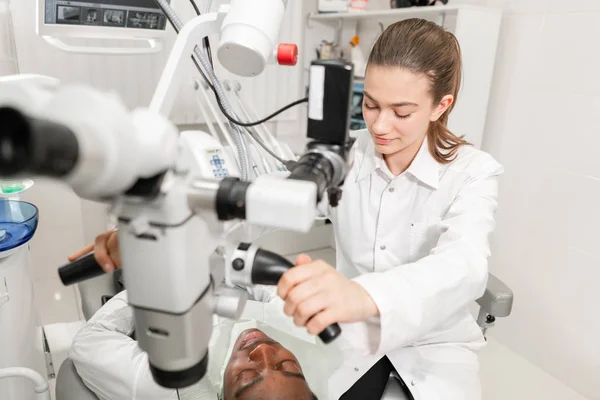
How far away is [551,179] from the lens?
1827 mm

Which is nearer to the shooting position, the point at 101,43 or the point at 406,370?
the point at 406,370

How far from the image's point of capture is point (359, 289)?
0.57 metres

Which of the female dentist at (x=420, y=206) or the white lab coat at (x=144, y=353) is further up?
the female dentist at (x=420, y=206)

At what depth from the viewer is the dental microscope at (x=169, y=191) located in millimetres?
327

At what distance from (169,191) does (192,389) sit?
100 cm

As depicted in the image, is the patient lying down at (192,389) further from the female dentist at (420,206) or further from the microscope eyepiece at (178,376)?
the microscope eyepiece at (178,376)

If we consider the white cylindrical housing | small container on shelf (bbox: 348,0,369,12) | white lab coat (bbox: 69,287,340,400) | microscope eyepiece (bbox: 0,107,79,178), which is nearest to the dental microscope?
microscope eyepiece (bbox: 0,107,79,178)

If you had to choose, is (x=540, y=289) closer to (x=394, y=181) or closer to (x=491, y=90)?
(x=491, y=90)

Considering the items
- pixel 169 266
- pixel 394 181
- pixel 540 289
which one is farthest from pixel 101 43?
pixel 540 289

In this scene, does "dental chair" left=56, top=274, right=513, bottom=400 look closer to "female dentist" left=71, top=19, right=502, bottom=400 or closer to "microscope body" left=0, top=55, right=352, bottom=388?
"female dentist" left=71, top=19, right=502, bottom=400

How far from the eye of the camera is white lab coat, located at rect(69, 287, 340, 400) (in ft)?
3.60

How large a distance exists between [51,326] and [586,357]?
2113mm

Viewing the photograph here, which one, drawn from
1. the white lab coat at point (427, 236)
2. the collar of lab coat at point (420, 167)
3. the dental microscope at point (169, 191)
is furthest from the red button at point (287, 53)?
the collar of lab coat at point (420, 167)

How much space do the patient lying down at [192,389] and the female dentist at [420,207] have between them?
18 centimetres
